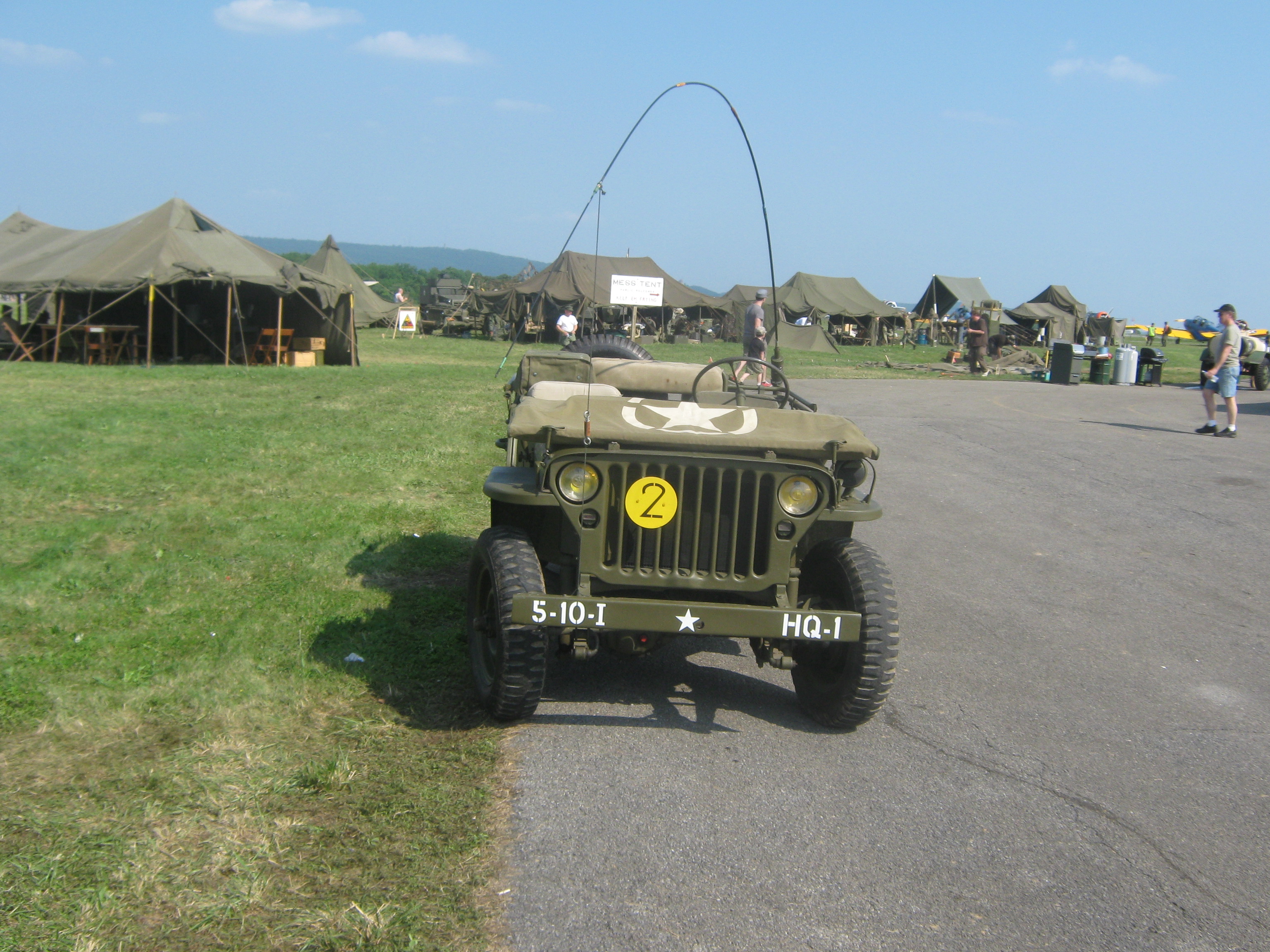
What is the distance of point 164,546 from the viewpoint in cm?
724

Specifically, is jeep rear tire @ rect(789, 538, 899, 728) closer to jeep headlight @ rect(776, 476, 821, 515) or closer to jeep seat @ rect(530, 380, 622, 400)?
jeep headlight @ rect(776, 476, 821, 515)

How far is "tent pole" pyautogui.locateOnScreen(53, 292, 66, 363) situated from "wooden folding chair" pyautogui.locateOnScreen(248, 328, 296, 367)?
12.2 feet

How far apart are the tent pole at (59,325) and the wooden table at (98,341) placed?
0.45 ft

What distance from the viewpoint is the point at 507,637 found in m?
4.37

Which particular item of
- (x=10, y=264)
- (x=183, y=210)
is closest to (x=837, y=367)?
(x=183, y=210)

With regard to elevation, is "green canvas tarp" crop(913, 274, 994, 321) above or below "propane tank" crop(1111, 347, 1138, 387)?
above

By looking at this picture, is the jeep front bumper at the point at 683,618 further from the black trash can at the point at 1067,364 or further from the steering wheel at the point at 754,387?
the black trash can at the point at 1067,364

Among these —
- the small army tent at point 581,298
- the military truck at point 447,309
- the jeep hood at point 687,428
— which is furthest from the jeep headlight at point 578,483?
the military truck at point 447,309

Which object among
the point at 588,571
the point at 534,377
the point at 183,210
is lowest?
the point at 588,571

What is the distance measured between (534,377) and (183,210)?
19239mm

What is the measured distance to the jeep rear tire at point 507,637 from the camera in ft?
14.4

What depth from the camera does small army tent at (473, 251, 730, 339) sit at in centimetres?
3794

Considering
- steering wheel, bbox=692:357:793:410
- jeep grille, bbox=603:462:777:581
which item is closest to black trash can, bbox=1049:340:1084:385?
steering wheel, bbox=692:357:793:410

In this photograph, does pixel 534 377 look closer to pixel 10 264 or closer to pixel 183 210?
pixel 183 210
